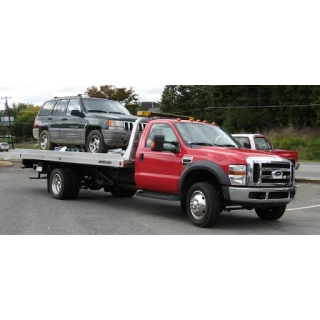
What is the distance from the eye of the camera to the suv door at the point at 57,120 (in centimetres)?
1304

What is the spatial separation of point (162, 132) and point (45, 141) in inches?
184

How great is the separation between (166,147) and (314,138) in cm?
3886

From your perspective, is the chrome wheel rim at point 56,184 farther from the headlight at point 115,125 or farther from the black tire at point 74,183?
the headlight at point 115,125

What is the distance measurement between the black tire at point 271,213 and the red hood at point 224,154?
1425mm

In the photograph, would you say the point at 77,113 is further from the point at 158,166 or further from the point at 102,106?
the point at 158,166

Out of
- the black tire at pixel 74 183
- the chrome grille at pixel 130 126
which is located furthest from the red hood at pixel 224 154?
the black tire at pixel 74 183

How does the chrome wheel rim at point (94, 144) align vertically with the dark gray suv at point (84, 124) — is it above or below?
below

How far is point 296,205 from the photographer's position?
1310cm

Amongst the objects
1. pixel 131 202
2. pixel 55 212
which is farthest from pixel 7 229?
pixel 131 202

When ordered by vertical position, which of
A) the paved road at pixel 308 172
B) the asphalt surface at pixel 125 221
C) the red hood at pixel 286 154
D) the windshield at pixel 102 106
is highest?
the windshield at pixel 102 106

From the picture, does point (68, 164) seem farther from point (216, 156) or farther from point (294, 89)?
point (294, 89)

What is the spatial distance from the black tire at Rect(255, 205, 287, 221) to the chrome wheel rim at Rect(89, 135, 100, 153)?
13.4 ft

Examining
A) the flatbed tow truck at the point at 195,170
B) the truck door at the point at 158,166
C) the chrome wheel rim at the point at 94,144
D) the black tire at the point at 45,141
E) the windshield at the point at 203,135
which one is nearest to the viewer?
the flatbed tow truck at the point at 195,170

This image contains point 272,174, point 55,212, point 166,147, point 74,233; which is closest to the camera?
point 74,233
